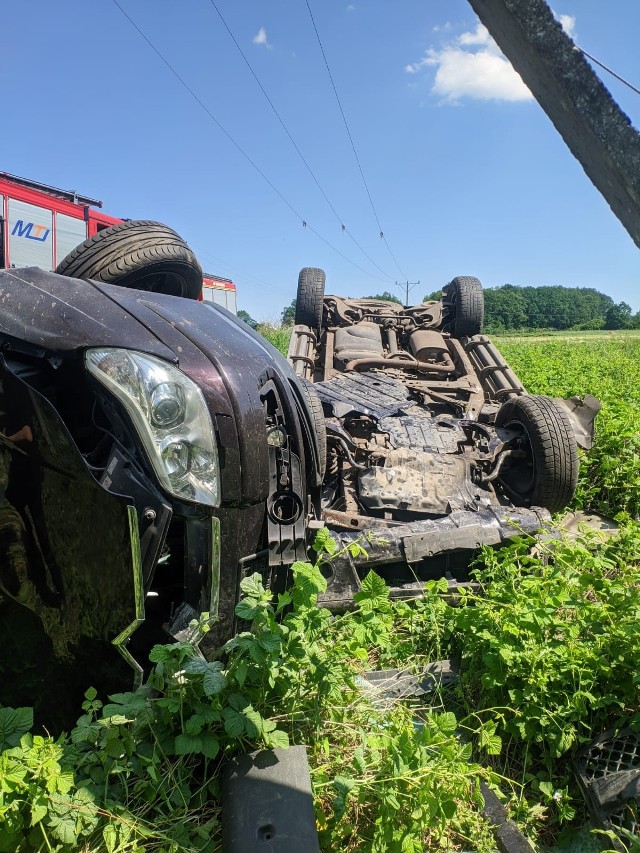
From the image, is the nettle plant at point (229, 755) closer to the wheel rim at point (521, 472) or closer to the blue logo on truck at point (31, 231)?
the wheel rim at point (521, 472)

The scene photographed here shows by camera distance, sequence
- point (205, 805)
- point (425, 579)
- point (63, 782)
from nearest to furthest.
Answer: point (63, 782), point (205, 805), point (425, 579)

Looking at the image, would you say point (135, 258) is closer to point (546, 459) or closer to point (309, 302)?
point (546, 459)

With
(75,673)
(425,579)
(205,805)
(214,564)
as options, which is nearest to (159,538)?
(214,564)

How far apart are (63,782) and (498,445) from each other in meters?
3.42

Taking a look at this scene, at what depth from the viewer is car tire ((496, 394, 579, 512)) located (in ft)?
13.3

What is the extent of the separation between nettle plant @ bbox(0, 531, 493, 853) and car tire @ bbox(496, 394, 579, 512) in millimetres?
2362

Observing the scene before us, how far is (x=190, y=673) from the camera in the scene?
1.79 m

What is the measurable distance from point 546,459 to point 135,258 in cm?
263

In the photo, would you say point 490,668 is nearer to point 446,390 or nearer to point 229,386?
point 229,386

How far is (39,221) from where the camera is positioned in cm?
1448

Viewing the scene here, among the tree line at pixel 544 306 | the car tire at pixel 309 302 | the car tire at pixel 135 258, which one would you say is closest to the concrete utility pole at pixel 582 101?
the car tire at pixel 135 258

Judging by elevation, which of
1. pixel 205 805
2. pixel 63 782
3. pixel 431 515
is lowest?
pixel 205 805

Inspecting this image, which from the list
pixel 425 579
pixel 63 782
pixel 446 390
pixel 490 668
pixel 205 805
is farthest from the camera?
pixel 446 390

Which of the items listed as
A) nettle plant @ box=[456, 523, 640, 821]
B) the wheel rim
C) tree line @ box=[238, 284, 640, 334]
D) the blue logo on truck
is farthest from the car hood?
tree line @ box=[238, 284, 640, 334]
